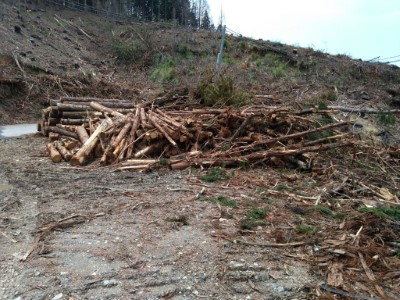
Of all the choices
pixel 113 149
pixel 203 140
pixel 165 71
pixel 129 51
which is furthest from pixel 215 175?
pixel 129 51

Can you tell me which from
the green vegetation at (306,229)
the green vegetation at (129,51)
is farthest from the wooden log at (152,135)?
the green vegetation at (129,51)

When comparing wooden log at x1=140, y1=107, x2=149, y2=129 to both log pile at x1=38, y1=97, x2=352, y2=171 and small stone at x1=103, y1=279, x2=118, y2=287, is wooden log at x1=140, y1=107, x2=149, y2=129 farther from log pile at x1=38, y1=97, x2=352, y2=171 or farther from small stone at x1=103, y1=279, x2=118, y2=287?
small stone at x1=103, y1=279, x2=118, y2=287

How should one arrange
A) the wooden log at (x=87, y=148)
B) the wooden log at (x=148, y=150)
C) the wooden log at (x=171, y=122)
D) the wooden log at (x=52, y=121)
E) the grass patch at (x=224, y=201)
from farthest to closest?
the wooden log at (x=52, y=121) → the wooden log at (x=171, y=122) → the wooden log at (x=148, y=150) → the wooden log at (x=87, y=148) → the grass patch at (x=224, y=201)

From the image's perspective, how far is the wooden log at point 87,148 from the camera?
7879 mm

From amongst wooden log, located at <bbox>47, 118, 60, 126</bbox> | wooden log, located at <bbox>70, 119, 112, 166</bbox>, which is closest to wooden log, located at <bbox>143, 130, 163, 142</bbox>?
wooden log, located at <bbox>70, 119, 112, 166</bbox>

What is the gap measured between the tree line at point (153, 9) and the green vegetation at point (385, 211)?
33.4m

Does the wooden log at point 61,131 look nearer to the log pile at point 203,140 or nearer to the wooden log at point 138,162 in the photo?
the log pile at point 203,140

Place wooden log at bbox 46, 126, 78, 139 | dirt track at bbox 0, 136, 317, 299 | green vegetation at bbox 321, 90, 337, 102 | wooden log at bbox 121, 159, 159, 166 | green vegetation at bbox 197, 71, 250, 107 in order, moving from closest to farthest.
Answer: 1. dirt track at bbox 0, 136, 317, 299
2. wooden log at bbox 121, 159, 159, 166
3. wooden log at bbox 46, 126, 78, 139
4. green vegetation at bbox 197, 71, 250, 107
5. green vegetation at bbox 321, 90, 337, 102

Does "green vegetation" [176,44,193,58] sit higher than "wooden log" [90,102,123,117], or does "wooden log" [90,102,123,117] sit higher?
"green vegetation" [176,44,193,58]

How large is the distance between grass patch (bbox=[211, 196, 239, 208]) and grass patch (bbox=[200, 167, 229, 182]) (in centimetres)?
101

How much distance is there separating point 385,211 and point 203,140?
13.7ft

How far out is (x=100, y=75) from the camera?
2470 cm

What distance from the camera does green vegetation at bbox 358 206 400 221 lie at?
479 cm

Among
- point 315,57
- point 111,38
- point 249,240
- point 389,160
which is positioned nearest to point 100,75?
point 111,38
